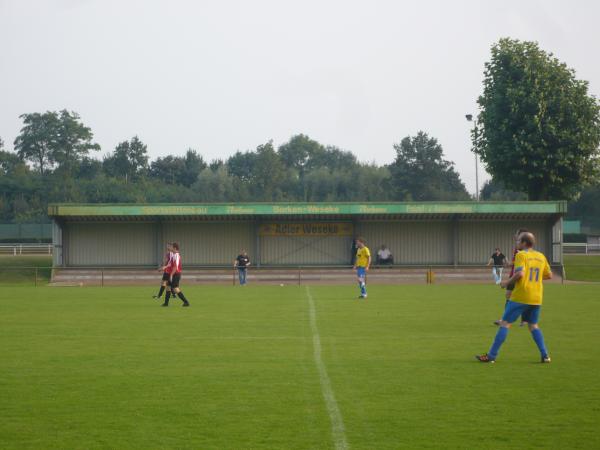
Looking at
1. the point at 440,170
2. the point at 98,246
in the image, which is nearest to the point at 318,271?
the point at 98,246

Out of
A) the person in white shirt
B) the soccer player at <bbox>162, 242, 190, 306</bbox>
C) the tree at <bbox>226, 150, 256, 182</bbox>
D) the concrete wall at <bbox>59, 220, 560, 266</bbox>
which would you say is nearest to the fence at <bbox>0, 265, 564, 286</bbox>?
the person in white shirt

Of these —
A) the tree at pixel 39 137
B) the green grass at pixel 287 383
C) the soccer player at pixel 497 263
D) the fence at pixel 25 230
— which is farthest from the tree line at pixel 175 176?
the green grass at pixel 287 383

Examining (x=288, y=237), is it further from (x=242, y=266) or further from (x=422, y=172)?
(x=422, y=172)

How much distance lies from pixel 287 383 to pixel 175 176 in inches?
4391

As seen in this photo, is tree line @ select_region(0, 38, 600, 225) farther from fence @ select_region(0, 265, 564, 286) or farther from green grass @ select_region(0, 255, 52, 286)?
green grass @ select_region(0, 255, 52, 286)

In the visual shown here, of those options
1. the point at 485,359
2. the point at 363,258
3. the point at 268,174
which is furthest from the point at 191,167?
the point at 485,359

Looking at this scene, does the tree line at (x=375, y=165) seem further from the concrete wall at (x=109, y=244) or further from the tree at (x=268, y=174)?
the concrete wall at (x=109, y=244)

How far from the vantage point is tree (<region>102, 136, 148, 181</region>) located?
383ft

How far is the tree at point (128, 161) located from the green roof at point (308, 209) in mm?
74272

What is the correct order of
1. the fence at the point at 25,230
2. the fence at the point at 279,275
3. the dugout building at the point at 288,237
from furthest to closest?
the fence at the point at 25,230, the dugout building at the point at 288,237, the fence at the point at 279,275

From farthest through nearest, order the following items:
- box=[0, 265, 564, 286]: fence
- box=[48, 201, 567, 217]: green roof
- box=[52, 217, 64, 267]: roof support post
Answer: box=[52, 217, 64, 267]: roof support post < box=[48, 201, 567, 217]: green roof < box=[0, 265, 564, 286]: fence

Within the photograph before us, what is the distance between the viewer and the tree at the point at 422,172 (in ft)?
341

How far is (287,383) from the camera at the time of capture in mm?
10422

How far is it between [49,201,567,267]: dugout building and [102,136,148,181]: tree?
238 feet
